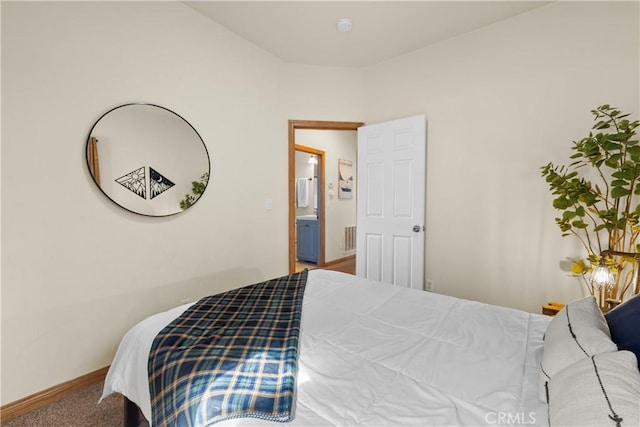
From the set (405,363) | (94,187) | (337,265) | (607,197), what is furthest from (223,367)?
(337,265)

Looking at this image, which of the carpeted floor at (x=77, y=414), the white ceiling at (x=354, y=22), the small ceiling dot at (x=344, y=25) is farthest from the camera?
the small ceiling dot at (x=344, y=25)

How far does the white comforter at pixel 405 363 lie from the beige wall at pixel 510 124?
1132 mm

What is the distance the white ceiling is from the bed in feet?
7.30

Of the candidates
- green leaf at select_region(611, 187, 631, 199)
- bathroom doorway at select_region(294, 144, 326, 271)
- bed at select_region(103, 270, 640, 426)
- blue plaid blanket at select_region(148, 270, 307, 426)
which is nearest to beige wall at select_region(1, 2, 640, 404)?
green leaf at select_region(611, 187, 631, 199)

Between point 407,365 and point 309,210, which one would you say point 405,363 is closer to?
point 407,365

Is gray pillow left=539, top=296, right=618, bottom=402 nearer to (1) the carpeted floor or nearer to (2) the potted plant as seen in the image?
(2) the potted plant

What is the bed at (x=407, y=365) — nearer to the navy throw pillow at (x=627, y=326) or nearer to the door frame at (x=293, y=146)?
the navy throw pillow at (x=627, y=326)

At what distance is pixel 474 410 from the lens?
0.82 metres

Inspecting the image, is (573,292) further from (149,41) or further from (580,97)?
(149,41)

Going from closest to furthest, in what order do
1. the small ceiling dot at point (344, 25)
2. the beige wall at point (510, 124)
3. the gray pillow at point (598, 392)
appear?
the gray pillow at point (598, 392), the beige wall at point (510, 124), the small ceiling dot at point (344, 25)

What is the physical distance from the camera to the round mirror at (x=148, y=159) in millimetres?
1887

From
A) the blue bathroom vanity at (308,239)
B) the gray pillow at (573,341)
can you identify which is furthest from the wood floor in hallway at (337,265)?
the gray pillow at (573,341)

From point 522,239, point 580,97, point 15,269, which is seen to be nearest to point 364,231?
point 522,239

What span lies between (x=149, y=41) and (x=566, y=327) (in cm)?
290
